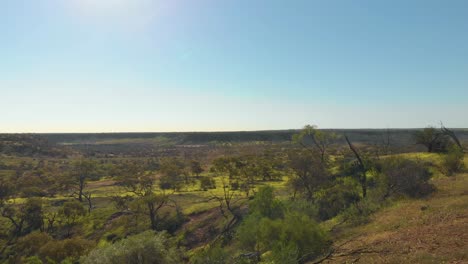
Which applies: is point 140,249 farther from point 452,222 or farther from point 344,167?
point 344,167

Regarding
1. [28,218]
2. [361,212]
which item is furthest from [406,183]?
[28,218]

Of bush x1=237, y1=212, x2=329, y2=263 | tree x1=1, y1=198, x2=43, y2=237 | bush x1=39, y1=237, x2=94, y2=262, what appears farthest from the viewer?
tree x1=1, y1=198, x2=43, y2=237

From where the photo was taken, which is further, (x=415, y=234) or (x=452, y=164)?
(x=452, y=164)

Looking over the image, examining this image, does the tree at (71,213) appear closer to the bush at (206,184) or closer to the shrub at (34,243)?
the shrub at (34,243)

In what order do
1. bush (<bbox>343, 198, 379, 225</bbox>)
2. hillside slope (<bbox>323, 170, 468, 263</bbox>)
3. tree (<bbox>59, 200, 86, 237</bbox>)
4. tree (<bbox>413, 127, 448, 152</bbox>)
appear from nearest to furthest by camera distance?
hillside slope (<bbox>323, 170, 468, 263</bbox>), bush (<bbox>343, 198, 379, 225</bbox>), tree (<bbox>59, 200, 86, 237</bbox>), tree (<bbox>413, 127, 448, 152</bbox>)

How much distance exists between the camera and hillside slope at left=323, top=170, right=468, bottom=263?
21047 millimetres

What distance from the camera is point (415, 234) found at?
989 inches

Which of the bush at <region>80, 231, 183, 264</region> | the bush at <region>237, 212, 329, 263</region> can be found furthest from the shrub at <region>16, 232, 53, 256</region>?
the bush at <region>237, 212, 329, 263</region>

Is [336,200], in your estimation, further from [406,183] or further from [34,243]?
[34,243]

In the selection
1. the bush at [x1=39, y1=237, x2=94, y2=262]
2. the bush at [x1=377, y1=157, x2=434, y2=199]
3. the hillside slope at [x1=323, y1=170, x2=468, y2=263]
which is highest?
the bush at [x1=377, y1=157, x2=434, y2=199]

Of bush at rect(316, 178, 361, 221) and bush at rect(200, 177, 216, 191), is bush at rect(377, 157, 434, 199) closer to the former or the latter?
bush at rect(316, 178, 361, 221)

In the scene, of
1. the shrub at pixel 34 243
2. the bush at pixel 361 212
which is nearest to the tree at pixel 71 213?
the shrub at pixel 34 243

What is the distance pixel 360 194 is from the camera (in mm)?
50062

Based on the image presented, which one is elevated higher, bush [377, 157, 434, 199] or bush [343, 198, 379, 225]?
bush [377, 157, 434, 199]
